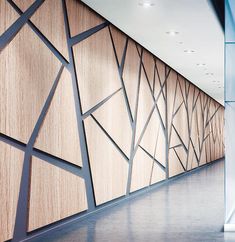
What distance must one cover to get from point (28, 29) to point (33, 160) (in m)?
1.50

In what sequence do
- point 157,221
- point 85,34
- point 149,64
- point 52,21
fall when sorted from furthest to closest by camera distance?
point 149,64 < point 85,34 < point 157,221 < point 52,21

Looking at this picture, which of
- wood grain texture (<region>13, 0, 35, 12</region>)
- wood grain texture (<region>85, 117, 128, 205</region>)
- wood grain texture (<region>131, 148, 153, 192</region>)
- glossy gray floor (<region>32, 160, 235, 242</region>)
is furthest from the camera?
wood grain texture (<region>131, 148, 153, 192</region>)

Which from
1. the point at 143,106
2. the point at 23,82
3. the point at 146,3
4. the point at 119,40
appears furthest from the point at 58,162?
the point at 143,106

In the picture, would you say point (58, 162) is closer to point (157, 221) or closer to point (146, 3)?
point (157, 221)

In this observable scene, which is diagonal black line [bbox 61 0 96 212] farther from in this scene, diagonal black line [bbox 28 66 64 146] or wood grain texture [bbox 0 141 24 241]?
wood grain texture [bbox 0 141 24 241]

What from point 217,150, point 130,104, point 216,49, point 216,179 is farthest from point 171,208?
point 217,150

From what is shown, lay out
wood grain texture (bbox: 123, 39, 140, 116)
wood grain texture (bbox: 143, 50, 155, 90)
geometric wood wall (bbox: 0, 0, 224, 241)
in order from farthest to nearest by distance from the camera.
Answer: wood grain texture (bbox: 143, 50, 155, 90) → wood grain texture (bbox: 123, 39, 140, 116) → geometric wood wall (bbox: 0, 0, 224, 241)

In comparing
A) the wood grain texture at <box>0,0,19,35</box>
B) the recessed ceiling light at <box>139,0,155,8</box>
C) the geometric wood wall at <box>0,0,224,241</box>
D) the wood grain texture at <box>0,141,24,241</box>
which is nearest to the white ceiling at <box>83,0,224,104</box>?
the recessed ceiling light at <box>139,0,155,8</box>

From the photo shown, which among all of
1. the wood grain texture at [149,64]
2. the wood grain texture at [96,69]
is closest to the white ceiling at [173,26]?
the wood grain texture at [149,64]

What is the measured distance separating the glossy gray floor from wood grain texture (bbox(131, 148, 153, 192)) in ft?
0.91

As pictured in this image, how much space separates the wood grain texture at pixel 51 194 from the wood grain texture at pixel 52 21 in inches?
61.6

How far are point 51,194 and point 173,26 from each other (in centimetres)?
377

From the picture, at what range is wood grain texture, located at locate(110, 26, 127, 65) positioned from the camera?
27.1 feet

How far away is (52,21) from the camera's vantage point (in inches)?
235
